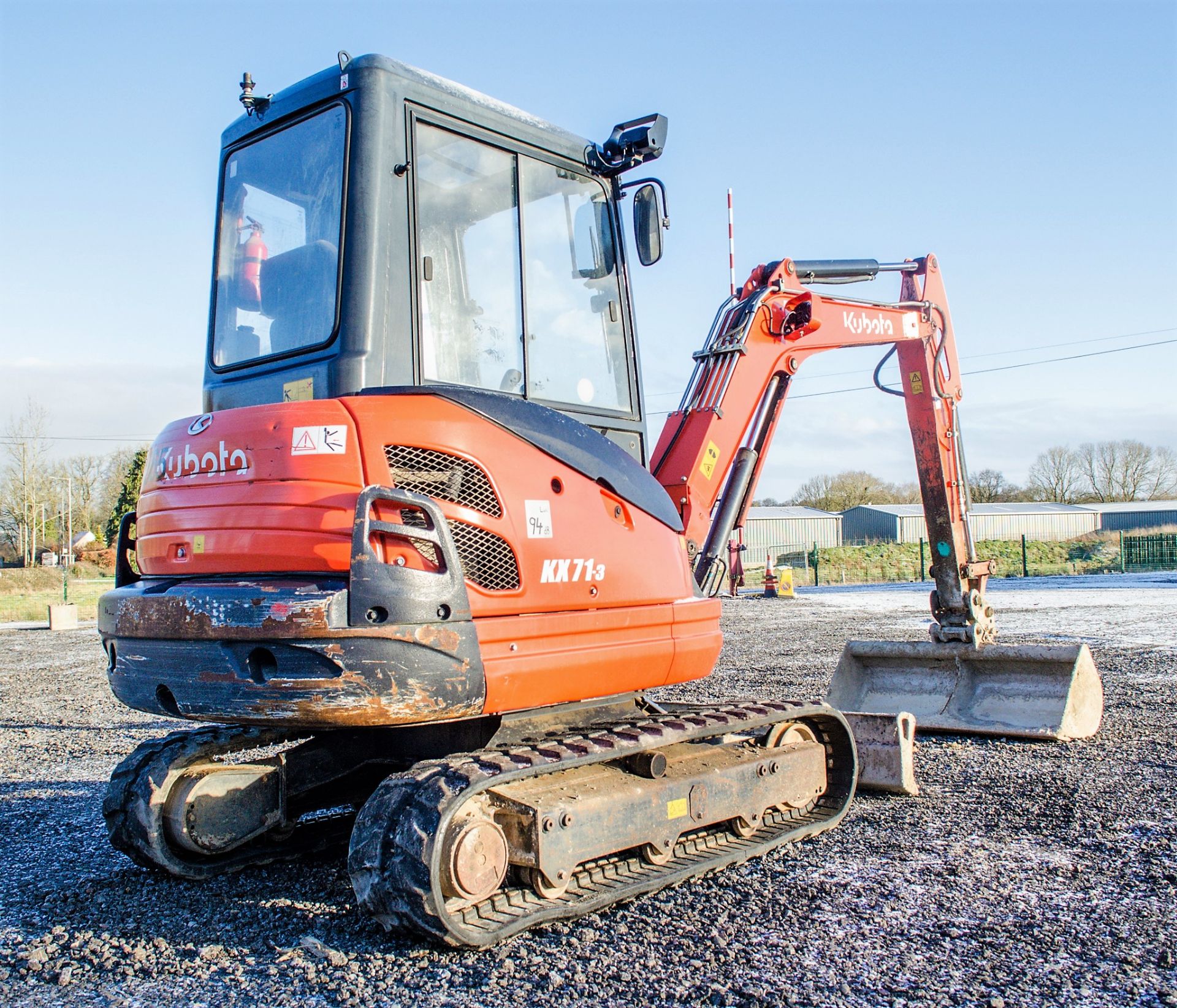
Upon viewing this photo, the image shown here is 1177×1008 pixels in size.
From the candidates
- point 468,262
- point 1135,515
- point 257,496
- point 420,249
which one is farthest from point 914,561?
point 257,496

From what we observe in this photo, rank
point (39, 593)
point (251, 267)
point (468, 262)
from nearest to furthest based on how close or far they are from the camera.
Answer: point (468, 262)
point (251, 267)
point (39, 593)

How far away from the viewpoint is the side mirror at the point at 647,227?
188 inches

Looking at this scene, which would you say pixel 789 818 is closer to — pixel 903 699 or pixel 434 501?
pixel 434 501

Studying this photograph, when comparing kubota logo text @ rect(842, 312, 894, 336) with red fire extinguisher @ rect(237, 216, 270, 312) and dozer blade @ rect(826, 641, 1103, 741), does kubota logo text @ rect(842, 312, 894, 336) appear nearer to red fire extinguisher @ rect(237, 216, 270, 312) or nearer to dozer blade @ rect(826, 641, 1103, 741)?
dozer blade @ rect(826, 641, 1103, 741)

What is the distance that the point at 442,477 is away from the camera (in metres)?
3.75

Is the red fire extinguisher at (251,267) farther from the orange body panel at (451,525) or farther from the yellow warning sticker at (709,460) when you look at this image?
the yellow warning sticker at (709,460)

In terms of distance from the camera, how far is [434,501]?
365 centimetres

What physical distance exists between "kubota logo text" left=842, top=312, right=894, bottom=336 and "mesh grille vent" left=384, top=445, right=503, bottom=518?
3.74 m

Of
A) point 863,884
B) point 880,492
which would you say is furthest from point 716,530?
point 880,492

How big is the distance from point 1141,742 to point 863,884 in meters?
3.68

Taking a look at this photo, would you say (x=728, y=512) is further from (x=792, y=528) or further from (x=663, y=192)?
(x=792, y=528)

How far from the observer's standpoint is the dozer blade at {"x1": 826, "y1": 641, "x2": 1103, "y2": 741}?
713cm

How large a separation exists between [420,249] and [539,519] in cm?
118

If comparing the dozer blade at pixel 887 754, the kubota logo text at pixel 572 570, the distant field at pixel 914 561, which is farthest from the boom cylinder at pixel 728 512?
the distant field at pixel 914 561
